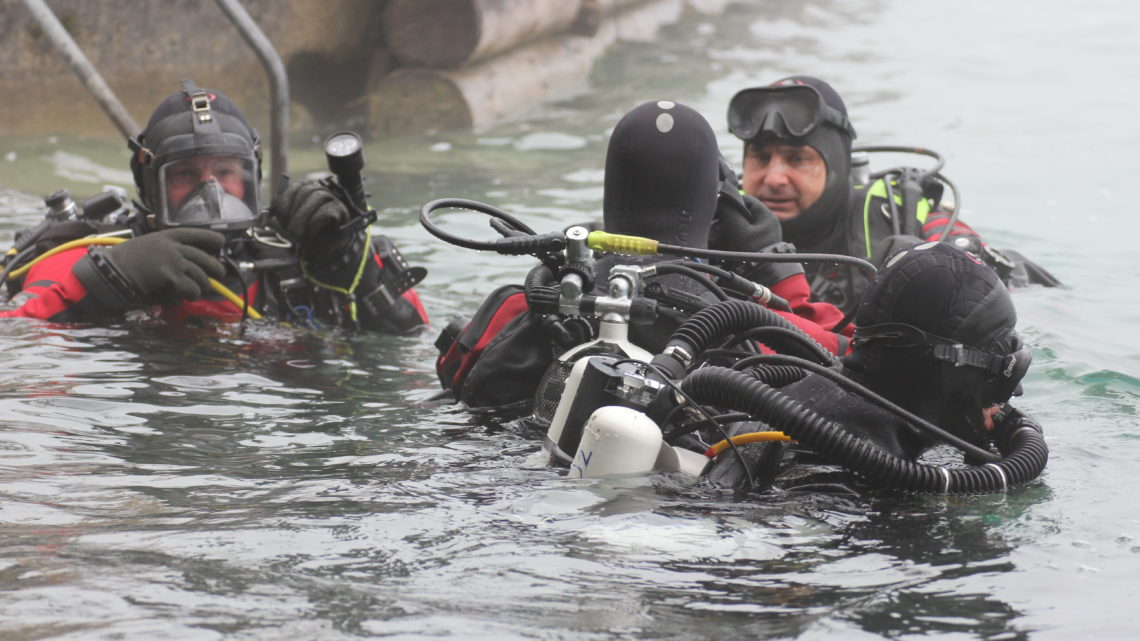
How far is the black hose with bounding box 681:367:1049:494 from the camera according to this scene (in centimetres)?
291

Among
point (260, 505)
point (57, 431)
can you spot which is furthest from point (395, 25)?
point (260, 505)

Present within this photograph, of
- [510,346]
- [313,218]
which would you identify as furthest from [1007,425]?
[313,218]

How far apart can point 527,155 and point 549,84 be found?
2.09 metres

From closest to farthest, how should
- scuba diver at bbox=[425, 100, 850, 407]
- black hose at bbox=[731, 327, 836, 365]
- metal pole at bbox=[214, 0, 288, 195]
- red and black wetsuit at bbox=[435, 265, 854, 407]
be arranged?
1. black hose at bbox=[731, 327, 836, 365]
2. scuba diver at bbox=[425, 100, 850, 407]
3. red and black wetsuit at bbox=[435, 265, 854, 407]
4. metal pole at bbox=[214, 0, 288, 195]

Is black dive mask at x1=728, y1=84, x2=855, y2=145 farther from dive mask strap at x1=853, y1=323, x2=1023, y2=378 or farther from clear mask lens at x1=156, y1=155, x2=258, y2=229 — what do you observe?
dive mask strap at x1=853, y1=323, x2=1023, y2=378

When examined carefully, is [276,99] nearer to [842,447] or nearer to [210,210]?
[210,210]

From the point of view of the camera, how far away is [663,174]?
11.9 feet

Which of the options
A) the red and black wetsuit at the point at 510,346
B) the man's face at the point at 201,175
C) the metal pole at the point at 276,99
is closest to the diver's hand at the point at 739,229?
the red and black wetsuit at the point at 510,346

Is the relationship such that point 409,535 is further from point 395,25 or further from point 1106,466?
point 395,25

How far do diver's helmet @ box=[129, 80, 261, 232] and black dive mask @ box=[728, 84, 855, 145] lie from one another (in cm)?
201

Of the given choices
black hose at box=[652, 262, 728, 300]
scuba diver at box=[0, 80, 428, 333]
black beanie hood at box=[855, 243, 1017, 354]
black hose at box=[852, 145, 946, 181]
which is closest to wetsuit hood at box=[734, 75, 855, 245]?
black hose at box=[852, 145, 946, 181]

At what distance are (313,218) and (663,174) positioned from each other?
75.1 inches

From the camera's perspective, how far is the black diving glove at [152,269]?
192 inches

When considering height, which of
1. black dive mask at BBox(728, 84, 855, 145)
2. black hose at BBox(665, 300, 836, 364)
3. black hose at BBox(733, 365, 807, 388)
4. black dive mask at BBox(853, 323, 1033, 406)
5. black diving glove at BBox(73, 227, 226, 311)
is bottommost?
black hose at BBox(733, 365, 807, 388)
